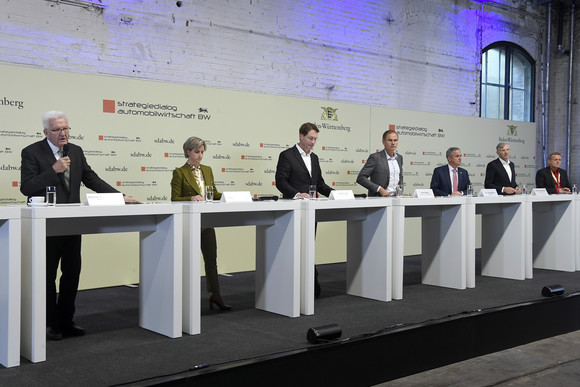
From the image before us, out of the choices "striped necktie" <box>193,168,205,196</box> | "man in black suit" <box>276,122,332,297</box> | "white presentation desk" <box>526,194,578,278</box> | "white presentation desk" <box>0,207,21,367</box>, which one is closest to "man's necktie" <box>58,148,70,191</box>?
"white presentation desk" <box>0,207,21,367</box>

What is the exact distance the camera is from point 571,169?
34.2 ft

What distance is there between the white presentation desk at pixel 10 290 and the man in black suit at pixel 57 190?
505 mm

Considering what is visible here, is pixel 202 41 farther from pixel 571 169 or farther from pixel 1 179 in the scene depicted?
pixel 571 169

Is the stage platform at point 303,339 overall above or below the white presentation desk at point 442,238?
below

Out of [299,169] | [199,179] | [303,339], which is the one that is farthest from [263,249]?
[303,339]

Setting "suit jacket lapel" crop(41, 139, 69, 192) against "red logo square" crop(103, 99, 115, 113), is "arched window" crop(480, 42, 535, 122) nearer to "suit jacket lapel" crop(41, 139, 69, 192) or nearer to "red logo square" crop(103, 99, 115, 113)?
"red logo square" crop(103, 99, 115, 113)

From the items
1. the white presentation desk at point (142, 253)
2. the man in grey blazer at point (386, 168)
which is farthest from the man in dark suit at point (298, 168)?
the white presentation desk at point (142, 253)

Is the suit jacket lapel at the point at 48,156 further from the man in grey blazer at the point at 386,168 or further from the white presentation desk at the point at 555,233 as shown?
the white presentation desk at the point at 555,233

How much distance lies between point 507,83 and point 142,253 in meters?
8.11

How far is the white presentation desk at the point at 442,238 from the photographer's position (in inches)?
204

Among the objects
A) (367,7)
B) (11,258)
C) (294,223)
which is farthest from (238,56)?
(11,258)

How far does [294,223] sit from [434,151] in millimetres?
4887

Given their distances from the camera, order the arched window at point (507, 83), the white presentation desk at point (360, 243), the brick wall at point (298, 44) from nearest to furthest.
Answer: the white presentation desk at point (360, 243)
the brick wall at point (298, 44)
the arched window at point (507, 83)

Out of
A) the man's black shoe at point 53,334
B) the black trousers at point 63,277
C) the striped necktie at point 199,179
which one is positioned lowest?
the man's black shoe at point 53,334
